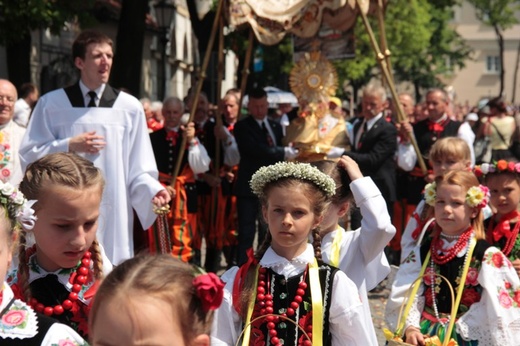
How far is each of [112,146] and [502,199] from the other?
256 centimetres

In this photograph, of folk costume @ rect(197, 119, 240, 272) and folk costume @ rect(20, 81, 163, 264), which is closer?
folk costume @ rect(20, 81, 163, 264)

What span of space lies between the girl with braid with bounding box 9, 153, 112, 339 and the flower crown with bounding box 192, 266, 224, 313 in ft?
3.33

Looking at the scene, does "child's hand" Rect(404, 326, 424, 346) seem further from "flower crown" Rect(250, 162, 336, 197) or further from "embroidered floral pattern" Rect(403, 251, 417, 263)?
"flower crown" Rect(250, 162, 336, 197)

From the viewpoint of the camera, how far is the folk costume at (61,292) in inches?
148

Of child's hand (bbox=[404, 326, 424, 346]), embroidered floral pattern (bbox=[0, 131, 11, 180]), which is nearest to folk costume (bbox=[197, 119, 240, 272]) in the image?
embroidered floral pattern (bbox=[0, 131, 11, 180])

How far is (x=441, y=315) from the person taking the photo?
227 inches

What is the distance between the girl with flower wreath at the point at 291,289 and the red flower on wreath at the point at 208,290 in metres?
1.41

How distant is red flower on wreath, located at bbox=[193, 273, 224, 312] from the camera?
272cm

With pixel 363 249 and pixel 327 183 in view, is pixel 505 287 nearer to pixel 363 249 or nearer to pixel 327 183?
pixel 363 249

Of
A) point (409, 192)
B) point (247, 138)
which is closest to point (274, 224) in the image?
point (247, 138)

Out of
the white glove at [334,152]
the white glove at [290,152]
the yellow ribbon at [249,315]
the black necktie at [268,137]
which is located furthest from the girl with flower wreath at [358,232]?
the black necktie at [268,137]

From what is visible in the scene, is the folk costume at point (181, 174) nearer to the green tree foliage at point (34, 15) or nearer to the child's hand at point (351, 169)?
the green tree foliage at point (34, 15)

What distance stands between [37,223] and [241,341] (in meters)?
1.09

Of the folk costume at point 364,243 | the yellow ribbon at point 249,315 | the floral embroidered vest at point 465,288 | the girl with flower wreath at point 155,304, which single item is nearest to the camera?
the girl with flower wreath at point 155,304
